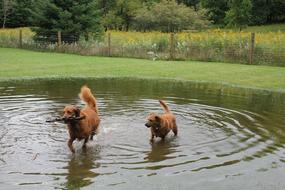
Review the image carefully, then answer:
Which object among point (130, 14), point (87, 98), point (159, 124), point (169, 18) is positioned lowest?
point (159, 124)

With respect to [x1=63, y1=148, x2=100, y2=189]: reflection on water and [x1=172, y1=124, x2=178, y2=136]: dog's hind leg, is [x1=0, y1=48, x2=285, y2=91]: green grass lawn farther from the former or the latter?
[x1=63, y1=148, x2=100, y2=189]: reflection on water

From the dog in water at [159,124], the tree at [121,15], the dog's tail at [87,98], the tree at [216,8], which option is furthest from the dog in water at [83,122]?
the tree at [216,8]

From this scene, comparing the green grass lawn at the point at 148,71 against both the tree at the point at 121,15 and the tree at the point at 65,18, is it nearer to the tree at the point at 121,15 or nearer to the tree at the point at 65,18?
the tree at the point at 65,18

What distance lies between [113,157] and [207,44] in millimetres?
20592

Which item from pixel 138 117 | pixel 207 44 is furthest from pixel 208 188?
pixel 207 44

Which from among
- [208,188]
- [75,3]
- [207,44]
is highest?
[75,3]

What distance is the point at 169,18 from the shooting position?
54844 millimetres

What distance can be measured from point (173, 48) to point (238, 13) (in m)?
39.9

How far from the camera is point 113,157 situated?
779 cm

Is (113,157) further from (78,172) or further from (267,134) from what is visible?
(267,134)

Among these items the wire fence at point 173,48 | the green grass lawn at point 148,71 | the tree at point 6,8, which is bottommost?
the green grass lawn at point 148,71

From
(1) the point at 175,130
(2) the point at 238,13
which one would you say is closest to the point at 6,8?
(2) the point at 238,13

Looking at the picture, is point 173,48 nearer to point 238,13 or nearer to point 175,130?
point 175,130

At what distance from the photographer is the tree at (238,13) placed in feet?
215
